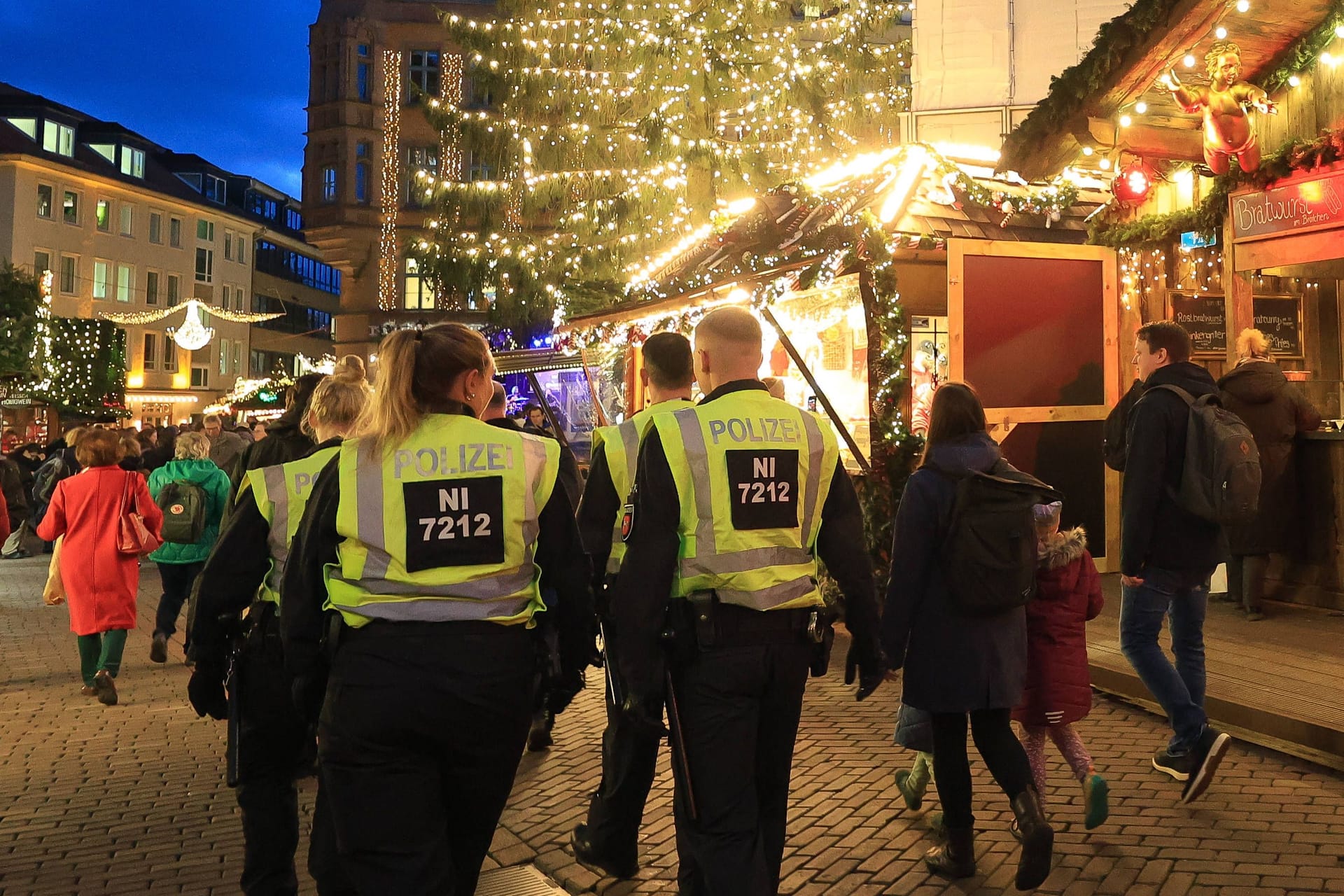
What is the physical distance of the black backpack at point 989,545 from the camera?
4.45 meters

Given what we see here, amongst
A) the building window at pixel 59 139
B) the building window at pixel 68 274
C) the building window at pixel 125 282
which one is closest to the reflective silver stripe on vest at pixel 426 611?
the building window at pixel 68 274

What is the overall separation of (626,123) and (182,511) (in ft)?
50.1

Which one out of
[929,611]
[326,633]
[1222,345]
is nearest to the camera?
[326,633]

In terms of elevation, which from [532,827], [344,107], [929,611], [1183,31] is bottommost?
[532,827]

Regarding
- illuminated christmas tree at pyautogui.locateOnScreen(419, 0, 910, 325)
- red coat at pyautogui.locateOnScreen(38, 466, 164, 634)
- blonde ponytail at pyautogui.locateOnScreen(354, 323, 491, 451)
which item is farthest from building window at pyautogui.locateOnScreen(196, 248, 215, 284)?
blonde ponytail at pyautogui.locateOnScreen(354, 323, 491, 451)

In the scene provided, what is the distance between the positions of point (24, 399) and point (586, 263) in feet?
71.0

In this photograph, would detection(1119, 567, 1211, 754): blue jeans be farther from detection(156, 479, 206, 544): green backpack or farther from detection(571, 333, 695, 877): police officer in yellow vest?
detection(156, 479, 206, 544): green backpack

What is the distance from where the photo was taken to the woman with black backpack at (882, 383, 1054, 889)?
14.8 ft

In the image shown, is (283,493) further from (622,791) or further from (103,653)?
(103,653)

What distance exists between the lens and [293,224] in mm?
78750

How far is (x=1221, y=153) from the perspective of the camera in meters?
9.66

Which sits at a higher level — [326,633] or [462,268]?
[462,268]

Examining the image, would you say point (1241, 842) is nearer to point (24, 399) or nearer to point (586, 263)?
point (586, 263)

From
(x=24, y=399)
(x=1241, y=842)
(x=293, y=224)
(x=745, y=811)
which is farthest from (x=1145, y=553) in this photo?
(x=293, y=224)
